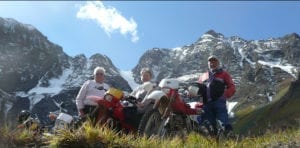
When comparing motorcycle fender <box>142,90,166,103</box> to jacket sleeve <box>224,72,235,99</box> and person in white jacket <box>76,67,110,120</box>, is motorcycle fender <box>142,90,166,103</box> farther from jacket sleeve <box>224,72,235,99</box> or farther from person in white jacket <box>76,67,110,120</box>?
person in white jacket <box>76,67,110,120</box>

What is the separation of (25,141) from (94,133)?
1.59 m

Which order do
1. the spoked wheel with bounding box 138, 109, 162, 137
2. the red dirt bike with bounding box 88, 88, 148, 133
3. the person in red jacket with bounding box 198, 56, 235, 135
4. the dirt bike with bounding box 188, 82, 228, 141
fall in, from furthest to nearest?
1. the person in red jacket with bounding box 198, 56, 235, 135
2. the red dirt bike with bounding box 88, 88, 148, 133
3. the dirt bike with bounding box 188, 82, 228, 141
4. the spoked wheel with bounding box 138, 109, 162, 137

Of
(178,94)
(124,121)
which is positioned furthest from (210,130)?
(124,121)

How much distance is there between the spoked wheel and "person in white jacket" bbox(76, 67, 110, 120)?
234 centimetres

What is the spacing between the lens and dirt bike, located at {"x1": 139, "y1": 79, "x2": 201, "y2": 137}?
11.5 m

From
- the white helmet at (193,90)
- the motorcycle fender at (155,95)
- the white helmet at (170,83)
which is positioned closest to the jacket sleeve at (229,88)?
the white helmet at (193,90)

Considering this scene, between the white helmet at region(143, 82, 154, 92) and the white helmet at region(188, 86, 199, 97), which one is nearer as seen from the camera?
the white helmet at region(188, 86, 199, 97)

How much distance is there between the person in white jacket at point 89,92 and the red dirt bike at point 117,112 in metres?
1.16

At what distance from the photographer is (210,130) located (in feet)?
40.8

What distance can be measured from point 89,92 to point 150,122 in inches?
117

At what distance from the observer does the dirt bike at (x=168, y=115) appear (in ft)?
37.8

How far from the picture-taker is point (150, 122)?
38.7ft

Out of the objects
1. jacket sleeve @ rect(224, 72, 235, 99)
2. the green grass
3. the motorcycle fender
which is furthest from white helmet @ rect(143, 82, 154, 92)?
the green grass

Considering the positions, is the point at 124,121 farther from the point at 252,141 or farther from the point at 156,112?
the point at 252,141
